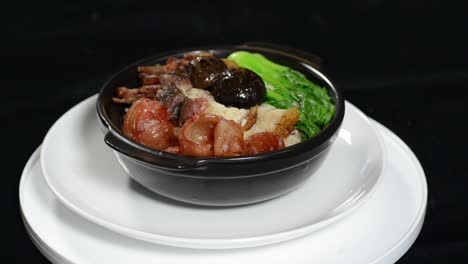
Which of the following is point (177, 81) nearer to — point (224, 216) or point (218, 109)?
point (218, 109)

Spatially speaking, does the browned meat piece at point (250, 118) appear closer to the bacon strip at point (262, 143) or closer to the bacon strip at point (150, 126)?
the bacon strip at point (262, 143)

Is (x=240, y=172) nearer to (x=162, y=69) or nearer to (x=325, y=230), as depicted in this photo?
(x=325, y=230)

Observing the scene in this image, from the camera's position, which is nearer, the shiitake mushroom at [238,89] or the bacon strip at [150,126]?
the bacon strip at [150,126]

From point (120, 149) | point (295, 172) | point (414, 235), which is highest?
point (120, 149)

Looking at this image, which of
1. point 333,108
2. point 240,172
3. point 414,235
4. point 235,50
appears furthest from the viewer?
point 235,50

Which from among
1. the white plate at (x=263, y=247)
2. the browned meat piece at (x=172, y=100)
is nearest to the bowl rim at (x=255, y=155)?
the browned meat piece at (x=172, y=100)

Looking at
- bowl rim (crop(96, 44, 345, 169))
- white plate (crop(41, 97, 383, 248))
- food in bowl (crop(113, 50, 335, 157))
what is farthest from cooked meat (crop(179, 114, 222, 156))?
white plate (crop(41, 97, 383, 248))

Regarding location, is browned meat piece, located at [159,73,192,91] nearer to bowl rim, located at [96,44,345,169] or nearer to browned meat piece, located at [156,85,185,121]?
browned meat piece, located at [156,85,185,121]

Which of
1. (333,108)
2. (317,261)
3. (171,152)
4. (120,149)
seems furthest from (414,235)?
(120,149)
